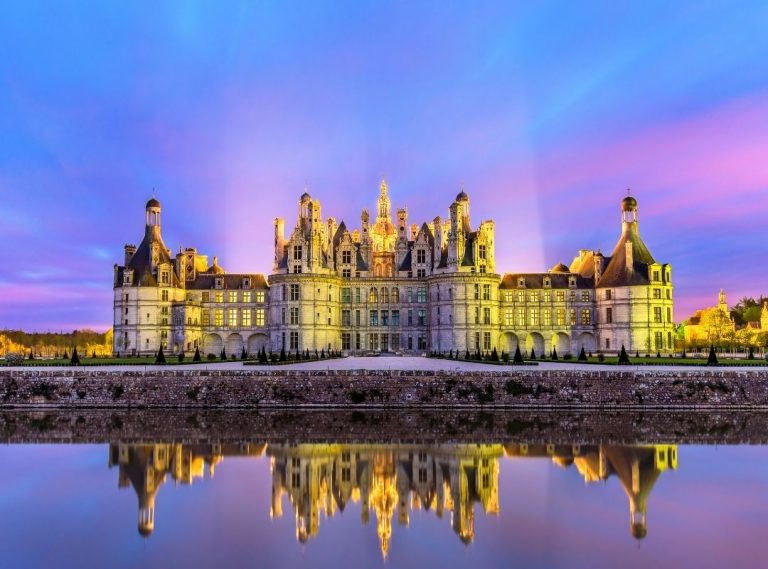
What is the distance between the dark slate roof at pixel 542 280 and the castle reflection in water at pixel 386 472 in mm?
43459

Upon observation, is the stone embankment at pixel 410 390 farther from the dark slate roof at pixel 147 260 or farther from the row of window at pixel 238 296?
the row of window at pixel 238 296

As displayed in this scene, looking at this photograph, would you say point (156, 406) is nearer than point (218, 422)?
No

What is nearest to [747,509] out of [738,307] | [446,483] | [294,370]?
[446,483]

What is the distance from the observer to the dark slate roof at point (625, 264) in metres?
67.7

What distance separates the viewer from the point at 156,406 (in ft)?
134

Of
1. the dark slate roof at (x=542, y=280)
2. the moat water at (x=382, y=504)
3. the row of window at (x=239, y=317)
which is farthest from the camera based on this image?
the dark slate roof at (x=542, y=280)

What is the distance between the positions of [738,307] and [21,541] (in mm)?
128128

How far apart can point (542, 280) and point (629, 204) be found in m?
11.2

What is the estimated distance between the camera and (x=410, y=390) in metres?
40.8

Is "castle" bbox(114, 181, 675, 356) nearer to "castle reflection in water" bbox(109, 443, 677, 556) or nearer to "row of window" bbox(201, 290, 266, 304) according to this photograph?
"row of window" bbox(201, 290, 266, 304)

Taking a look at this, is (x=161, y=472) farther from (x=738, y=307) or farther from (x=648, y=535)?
(x=738, y=307)

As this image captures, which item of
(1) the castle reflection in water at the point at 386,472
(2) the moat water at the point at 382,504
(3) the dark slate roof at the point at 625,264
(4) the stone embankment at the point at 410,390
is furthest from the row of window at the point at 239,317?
(1) the castle reflection in water at the point at 386,472

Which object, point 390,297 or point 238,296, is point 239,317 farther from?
point 390,297

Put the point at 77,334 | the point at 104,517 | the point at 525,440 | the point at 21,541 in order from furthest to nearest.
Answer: the point at 77,334 < the point at 525,440 < the point at 104,517 < the point at 21,541
